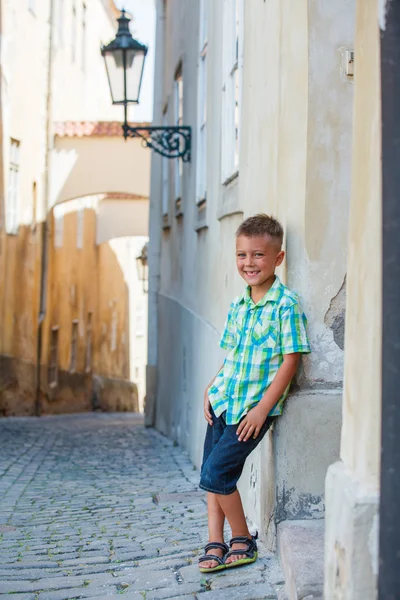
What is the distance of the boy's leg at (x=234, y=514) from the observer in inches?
160

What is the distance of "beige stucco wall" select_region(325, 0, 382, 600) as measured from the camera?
8.73 feet

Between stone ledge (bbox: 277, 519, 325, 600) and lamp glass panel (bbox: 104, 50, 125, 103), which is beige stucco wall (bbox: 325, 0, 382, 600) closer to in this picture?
stone ledge (bbox: 277, 519, 325, 600)

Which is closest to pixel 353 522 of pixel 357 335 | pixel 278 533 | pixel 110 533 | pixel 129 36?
pixel 357 335

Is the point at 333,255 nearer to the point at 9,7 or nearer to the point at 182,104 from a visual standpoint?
the point at 182,104

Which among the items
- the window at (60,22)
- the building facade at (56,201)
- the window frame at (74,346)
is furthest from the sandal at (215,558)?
the window frame at (74,346)

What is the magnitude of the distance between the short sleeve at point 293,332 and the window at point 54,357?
16665mm

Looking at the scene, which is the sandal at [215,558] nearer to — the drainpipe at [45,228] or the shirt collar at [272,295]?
the shirt collar at [272,295]

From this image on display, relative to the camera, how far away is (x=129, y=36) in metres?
10.2

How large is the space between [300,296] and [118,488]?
Result: 343 centimetres

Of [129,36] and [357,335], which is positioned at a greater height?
[129,36]

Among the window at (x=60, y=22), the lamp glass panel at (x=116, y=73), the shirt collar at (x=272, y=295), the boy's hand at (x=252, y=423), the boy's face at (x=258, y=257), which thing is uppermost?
the window at (x=60, y=22)

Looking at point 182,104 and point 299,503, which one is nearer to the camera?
point 299,503

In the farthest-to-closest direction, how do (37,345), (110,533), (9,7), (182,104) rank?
(37,345) < (9,7) < (182,104) < (110,533)

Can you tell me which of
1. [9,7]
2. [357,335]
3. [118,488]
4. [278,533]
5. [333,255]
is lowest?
[118,488]
